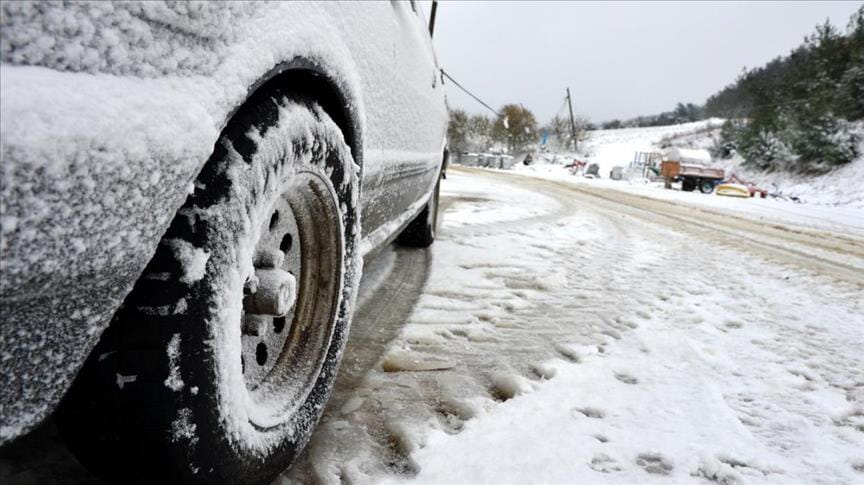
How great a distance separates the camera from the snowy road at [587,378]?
1.46 m

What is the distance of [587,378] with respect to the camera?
80.2 inches

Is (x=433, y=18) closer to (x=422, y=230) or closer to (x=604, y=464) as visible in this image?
(x=422, y=230)

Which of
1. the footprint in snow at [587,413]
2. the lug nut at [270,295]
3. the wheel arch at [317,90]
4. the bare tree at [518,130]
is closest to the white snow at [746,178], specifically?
the bare tree at [518,130]

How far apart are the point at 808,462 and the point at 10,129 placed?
1.92 m

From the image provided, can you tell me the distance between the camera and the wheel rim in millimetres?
1209

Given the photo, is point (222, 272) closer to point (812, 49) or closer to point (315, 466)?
point (315, 466)

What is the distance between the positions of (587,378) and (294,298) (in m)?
1.23

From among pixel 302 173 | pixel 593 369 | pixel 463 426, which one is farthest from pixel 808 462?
pixel 302 173

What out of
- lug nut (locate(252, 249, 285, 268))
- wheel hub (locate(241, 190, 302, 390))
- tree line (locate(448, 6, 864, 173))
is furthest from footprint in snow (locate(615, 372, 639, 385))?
tree line (locate(448, 6, 864, 173))

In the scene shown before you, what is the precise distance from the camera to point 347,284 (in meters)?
1.50

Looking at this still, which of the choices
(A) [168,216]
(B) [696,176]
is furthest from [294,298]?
(B) [696,176]

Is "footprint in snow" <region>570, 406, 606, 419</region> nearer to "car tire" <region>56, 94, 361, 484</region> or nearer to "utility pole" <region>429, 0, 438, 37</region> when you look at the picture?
"car tire" <region>56, 94, 361, 484</region>

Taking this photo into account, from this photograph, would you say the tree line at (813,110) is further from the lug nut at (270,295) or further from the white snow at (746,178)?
the lug nut at (270,295)

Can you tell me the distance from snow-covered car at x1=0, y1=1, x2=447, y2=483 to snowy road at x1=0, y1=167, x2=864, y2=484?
0.44 metres
